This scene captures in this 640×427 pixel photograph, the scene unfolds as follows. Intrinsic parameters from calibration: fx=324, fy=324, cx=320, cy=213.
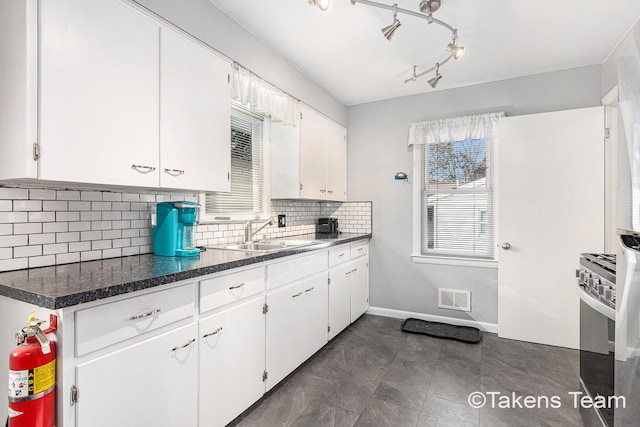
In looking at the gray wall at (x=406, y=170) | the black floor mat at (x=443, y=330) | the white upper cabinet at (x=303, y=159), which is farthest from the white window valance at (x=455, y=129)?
the black floor mat at (x=443, y=330)

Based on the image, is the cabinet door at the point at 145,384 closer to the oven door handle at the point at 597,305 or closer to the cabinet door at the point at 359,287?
the oven door handle at the point at 597,305

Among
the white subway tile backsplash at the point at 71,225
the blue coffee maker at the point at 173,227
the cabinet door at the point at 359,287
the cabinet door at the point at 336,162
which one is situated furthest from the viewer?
the cabinet door at the point at 336,162

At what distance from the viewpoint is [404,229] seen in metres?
3.72

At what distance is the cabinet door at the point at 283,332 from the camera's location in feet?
6.87

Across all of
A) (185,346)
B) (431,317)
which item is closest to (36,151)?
(185,346)

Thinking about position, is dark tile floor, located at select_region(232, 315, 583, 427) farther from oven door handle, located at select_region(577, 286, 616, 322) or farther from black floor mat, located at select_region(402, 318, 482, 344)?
oven door handle, located at select_region(577, 286, 616, 322)

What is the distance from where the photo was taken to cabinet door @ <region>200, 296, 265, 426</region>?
163cm

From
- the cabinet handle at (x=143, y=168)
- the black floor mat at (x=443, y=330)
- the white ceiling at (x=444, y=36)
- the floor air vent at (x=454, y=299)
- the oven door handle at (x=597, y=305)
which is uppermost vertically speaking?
Result: the white ceiling at (x=444, y=36)

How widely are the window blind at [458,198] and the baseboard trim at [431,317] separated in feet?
2.26

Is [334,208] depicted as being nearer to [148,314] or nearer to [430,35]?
[430,35]

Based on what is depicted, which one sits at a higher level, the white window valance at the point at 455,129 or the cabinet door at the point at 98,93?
the white window valance at the point at 455,129

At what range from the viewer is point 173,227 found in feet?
6.17

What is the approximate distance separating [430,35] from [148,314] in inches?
101

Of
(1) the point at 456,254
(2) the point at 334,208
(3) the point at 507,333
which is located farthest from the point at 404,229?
(3) the point at 507,333
